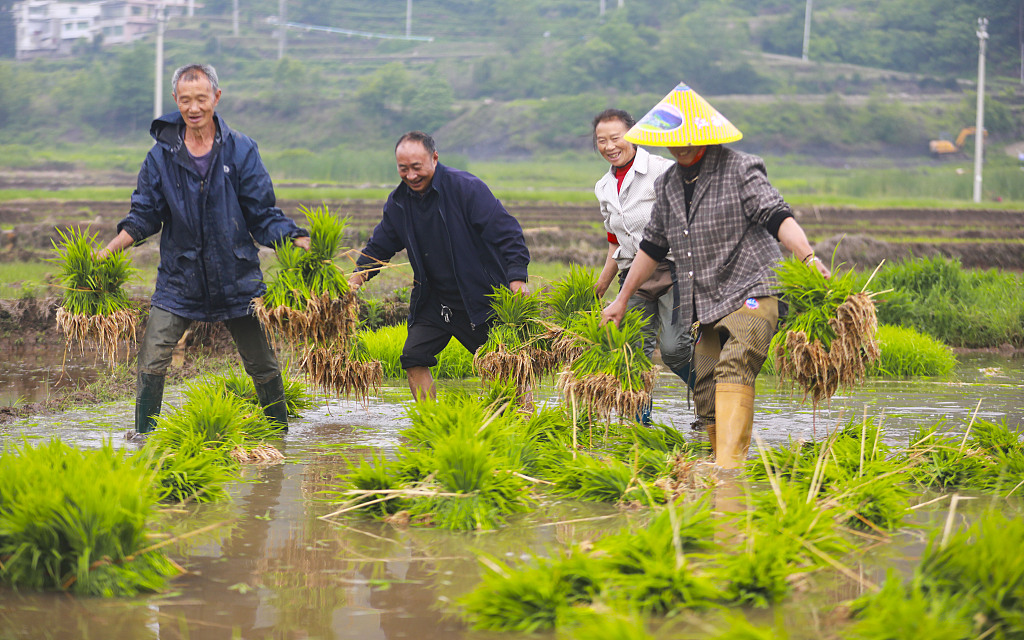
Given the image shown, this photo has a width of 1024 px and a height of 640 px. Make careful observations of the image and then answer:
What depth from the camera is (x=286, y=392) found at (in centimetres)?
609

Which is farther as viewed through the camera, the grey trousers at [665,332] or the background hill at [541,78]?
the background hill at [541,78]

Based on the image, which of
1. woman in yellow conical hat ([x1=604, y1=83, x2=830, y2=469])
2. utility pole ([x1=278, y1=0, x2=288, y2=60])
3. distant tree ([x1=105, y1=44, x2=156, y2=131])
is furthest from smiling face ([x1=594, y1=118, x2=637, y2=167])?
utility pole ([x1=278, y1=0, x2=288, y2=60])

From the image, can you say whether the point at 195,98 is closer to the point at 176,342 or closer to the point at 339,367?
the point at 176,342

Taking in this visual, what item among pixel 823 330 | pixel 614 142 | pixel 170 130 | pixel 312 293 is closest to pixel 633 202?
pixel 614 142

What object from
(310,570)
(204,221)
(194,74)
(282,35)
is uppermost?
(282,35)

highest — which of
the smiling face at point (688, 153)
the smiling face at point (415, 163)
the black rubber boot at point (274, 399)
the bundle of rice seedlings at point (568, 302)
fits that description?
the smiling face at point (688, 153)

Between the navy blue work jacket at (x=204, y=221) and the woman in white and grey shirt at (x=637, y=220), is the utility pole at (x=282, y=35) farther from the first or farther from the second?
the woman in white and grey shirt at (x=637, y=220)

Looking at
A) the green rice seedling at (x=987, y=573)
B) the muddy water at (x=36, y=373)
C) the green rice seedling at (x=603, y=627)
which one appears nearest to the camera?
the green rice seedling at (x=603, y=627)

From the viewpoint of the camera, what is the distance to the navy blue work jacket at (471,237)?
5.25 meters

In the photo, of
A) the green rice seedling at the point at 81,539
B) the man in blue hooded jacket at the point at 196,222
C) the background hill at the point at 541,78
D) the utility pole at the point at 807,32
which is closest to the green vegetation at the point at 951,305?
the man in blue hooded jacket at the point at 196,222

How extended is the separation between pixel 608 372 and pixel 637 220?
1083 mm

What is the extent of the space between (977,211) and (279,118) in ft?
122

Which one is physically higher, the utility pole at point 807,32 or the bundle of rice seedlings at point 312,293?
the utility pole at point 807,32

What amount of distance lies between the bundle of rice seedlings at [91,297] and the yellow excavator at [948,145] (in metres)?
48.6
